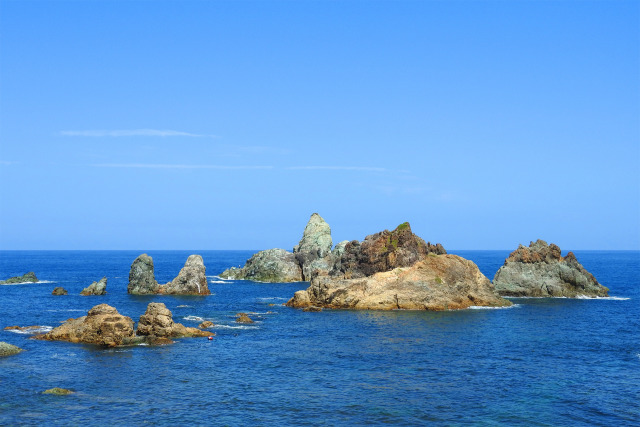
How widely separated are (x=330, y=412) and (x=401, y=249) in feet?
223

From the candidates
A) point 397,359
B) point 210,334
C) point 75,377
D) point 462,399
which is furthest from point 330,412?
point 210,334

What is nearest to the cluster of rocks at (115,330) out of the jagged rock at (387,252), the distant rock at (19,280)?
the jagged rock at (387,252)

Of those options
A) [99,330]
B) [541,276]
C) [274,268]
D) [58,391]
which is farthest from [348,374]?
[274,268]

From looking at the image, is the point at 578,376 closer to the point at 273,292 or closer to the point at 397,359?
the point at 397,359

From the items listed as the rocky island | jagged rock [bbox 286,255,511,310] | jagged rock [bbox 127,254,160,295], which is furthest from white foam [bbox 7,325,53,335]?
jagged rock [bbox 127,254,160,295]

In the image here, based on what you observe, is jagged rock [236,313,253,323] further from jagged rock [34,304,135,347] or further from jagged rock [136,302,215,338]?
jagged rock [34,304,135,347]

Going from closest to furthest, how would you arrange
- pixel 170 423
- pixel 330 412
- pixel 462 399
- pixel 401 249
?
1. pixel 170 423
2. pixel 330 412
3. pixel 462 399
4. pixel 401 249

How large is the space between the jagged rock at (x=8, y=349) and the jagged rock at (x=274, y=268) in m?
107

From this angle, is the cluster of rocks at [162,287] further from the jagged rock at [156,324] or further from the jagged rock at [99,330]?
the jagged rock at [156,324]

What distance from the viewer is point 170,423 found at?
39625 mm

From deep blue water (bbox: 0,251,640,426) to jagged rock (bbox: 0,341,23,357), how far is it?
1458 mm

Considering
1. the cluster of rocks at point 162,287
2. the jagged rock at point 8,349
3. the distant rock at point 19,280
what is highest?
the cluster of rocks at point 162,287

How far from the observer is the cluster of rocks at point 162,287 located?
127 metres

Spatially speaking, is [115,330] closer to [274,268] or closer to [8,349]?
[8,349]
